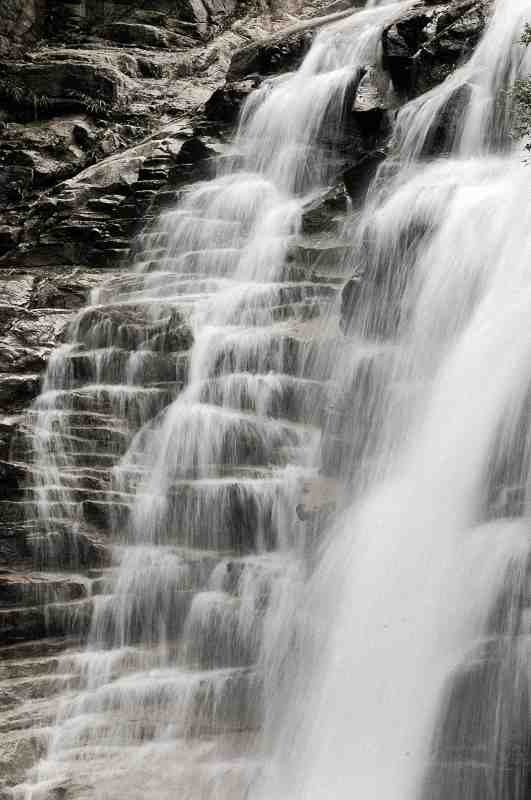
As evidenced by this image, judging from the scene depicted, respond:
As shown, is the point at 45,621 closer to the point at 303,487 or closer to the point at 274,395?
the point at 303,487

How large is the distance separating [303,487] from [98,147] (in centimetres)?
1440

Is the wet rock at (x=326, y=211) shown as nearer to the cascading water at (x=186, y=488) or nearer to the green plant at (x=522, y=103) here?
the cascading water at (x=186, y=488)

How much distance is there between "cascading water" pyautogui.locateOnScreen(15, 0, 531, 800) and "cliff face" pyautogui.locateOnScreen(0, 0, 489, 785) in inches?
16.2

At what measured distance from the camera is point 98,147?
2309 centimetres

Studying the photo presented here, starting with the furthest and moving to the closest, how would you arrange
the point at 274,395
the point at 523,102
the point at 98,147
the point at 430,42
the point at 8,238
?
the point at 98,147, the point at 8,238, the point at 430,42, the point at 274,395, the point at 523,102

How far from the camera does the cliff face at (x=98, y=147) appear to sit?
40.8ft

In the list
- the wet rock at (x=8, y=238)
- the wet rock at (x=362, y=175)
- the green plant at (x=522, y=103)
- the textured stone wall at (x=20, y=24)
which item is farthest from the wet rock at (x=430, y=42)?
the textured stone wall at (x=20, y=24)

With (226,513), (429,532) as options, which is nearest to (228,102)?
(226,513)

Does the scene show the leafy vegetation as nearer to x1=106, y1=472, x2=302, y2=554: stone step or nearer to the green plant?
the green plant

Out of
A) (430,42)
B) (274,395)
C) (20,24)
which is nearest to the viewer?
(274,395)

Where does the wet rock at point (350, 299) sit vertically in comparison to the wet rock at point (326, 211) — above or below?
below

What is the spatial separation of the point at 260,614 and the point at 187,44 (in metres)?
21.5

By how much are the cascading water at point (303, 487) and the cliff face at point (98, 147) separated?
1.35ft

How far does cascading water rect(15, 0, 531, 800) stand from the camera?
8383 mm
